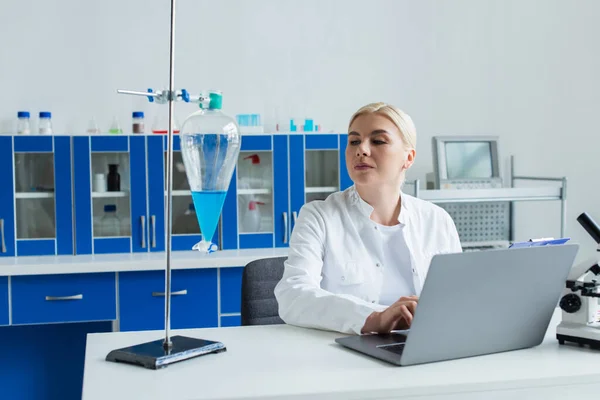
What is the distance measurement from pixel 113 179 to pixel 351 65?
1343 mm

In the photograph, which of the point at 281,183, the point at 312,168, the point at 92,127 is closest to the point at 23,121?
the point at 92,127

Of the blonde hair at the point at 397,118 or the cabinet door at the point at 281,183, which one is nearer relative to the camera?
the blonde hair at the point at 397,118

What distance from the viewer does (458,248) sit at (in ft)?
6.84

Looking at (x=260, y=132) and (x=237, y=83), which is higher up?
(x=237, y=83)

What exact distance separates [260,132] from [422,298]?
220 cm

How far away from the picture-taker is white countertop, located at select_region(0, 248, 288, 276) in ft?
9.76

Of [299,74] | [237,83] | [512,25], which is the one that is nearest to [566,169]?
[512,25]

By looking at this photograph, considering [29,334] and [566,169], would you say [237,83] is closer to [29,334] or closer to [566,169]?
[29,334]

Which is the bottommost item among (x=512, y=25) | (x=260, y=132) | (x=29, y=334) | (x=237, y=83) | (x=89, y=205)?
(x=29, y=334)

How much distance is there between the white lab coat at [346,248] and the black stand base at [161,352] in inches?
12.0

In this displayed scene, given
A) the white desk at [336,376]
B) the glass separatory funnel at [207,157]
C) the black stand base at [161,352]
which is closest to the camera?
the white desk at [336,376]

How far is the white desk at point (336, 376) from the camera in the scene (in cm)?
123

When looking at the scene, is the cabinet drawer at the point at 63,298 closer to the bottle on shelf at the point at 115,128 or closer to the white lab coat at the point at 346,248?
the bottle on shelf at the point at 115,128

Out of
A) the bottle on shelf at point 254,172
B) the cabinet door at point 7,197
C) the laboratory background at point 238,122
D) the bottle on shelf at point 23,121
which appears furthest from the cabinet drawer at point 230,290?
the bottle on shelf at point 23,121
